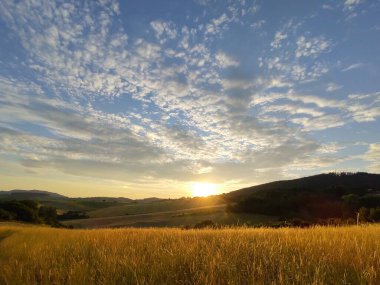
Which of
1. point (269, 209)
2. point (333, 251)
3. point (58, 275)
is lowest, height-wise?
point (58, 275)

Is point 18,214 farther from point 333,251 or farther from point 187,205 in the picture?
point 187,205

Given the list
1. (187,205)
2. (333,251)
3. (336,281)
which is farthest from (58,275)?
(187,205)

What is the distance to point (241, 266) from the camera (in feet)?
14.5

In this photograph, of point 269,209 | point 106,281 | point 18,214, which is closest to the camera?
point 106,281

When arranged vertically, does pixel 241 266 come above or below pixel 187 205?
below

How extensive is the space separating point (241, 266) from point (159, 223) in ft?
156

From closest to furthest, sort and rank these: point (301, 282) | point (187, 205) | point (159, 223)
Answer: point (301, 282)
point (159, 223)
point (187, 205)

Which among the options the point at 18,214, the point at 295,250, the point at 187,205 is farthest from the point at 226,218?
the point at 187,205

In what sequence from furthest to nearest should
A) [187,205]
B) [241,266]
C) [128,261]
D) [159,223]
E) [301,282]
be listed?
[187,205] → [159,223] → [128,261] → [241,266] → [301,282]

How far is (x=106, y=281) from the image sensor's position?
12.9 ft

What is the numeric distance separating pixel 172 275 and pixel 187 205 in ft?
289

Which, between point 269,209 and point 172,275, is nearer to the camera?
point 172,275

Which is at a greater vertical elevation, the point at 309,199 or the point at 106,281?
the point at 309,199

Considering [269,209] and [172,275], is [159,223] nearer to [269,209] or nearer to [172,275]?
[269,209]
